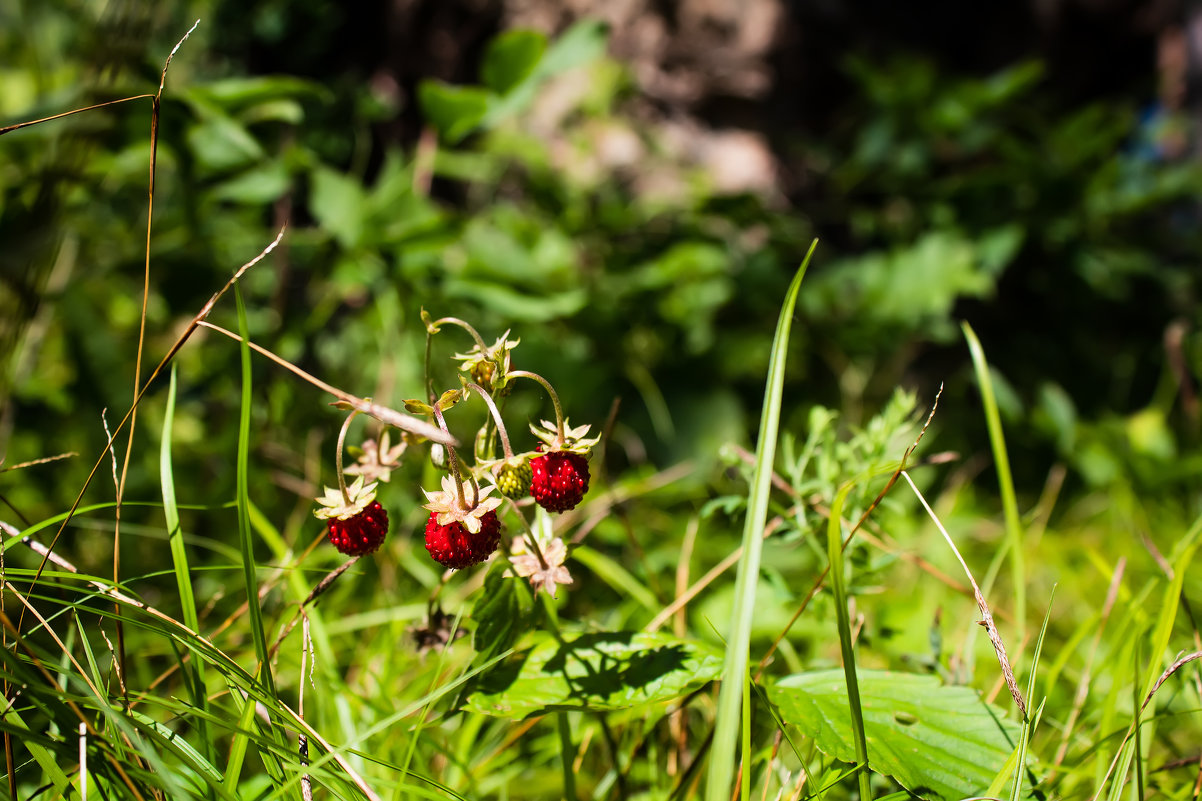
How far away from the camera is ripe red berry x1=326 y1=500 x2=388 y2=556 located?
0.52 meters

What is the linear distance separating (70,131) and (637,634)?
89 centimetres

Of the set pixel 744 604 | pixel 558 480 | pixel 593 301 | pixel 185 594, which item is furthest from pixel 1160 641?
pixel 593 301

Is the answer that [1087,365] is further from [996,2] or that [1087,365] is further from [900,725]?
[900,725]

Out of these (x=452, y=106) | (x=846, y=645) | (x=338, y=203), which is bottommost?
(x=846, y=645)

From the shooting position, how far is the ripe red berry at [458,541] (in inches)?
19.2

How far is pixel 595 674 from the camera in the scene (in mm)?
557

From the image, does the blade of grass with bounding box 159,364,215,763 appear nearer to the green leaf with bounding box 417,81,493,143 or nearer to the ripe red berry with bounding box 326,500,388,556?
the ripe red berry with bounding box 326,500,388,556

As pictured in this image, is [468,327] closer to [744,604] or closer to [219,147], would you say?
[744,604]

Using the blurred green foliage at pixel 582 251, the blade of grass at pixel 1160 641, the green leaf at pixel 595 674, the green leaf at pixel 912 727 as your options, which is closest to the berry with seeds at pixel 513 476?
the green leaf at pixel 595 674

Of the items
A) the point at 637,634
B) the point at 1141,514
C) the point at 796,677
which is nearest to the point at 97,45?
the point at 637,634

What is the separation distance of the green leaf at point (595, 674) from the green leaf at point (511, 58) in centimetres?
83

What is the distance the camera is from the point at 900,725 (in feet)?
1.84

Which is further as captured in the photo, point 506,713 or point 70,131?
point 70,131

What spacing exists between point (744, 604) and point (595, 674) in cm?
18
